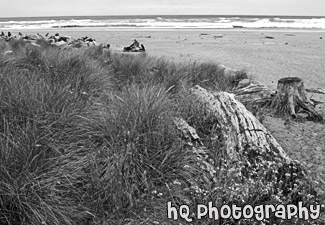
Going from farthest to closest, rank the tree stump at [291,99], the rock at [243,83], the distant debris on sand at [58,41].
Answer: the distant debris on sand at [58,41], the rock at [243,83], the tree stump at [291,99]

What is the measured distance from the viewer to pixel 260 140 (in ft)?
10.2

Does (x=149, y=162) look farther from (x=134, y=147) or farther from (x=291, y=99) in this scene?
(x=291, y=99)

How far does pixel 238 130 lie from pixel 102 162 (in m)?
1.46

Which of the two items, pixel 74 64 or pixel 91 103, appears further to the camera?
pixel 74 64

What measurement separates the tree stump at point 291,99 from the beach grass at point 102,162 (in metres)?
1.62

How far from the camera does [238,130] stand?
3275 mm

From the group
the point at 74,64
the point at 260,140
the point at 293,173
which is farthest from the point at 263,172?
the point at 74,64

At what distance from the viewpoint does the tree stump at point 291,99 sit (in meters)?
4.61

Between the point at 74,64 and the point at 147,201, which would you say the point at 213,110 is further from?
the point at 74,64

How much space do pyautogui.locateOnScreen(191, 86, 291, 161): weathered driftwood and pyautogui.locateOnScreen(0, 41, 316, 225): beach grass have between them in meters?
0.13

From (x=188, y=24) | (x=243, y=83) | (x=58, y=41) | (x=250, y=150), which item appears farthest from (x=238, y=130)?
(x=188, y=24)

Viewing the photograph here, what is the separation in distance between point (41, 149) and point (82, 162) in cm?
35

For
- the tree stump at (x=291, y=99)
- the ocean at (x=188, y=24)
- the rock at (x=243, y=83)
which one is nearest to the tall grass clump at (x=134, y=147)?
the tree stump at (x=291, y=99)

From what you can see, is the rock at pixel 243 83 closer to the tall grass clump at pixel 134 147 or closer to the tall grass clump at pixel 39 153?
the tall grass clump at pixel 134 147
